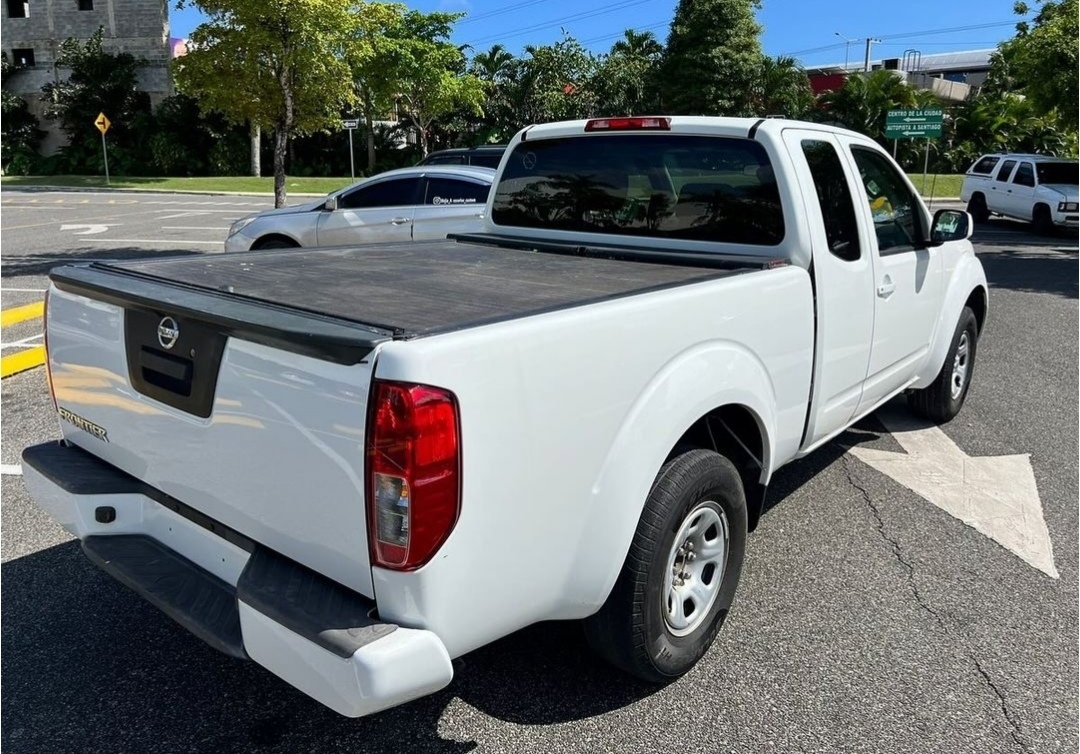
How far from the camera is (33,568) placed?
368cm

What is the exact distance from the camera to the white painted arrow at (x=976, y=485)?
417 cm

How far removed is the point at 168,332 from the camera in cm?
252

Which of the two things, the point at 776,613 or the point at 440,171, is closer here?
the point at 776,613

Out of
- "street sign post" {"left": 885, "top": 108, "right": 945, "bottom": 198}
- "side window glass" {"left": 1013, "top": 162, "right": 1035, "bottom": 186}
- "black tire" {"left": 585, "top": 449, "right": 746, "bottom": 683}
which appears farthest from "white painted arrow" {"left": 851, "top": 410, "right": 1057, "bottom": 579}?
"street sign post" {"left": 885, "top": 108, "right": 945, "bottom": 198}

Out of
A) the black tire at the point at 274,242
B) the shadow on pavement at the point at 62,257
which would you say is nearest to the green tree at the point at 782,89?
the shadow on pavement at the point at 62,257

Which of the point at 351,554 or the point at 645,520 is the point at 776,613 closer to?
the point at 645,520

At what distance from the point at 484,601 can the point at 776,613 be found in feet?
5.61

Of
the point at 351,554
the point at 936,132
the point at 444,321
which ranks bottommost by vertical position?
the point at 351,554

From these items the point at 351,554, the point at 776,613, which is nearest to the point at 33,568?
the point at 351,554

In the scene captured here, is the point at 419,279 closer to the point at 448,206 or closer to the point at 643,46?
the point at 448,206

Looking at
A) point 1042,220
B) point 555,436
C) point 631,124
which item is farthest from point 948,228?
point 1042,220

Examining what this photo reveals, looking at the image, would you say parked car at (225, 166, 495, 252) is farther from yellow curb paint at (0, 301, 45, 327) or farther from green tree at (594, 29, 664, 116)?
green tree at (594, 29, 664, 116)

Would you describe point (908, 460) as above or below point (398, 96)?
below

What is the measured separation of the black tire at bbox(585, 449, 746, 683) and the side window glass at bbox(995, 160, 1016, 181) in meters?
20.7
